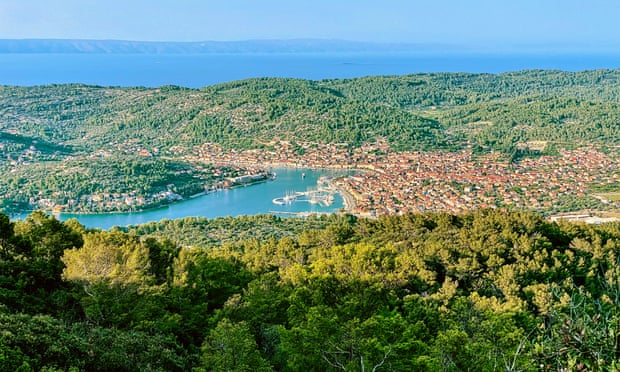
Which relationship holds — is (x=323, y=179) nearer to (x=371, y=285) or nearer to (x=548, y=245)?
(x=548, y=245)

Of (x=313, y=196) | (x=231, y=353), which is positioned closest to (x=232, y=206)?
(x=313, y=196)

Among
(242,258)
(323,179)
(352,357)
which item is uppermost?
(352,357)

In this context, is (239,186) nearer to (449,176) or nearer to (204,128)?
(449,176)

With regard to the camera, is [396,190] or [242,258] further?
[396,190]

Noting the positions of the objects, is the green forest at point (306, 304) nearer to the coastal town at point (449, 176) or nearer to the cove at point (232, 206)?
the coastal town at point (449, 176)

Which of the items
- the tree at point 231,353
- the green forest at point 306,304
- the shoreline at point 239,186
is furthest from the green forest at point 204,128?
the tree at point 231,353

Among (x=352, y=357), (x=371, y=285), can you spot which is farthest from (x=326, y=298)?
(x=352, y=357)

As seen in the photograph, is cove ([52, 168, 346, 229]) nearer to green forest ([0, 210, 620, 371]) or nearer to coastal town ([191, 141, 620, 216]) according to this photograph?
coastal town ([191, 141, 620, 216])
